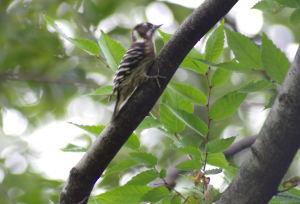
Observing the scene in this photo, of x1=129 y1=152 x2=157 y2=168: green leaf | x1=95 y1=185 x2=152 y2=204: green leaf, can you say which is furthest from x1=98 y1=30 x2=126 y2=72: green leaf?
x1=95 y1=185 x2=152 y2=204: green leaf

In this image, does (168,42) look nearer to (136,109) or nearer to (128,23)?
(136,109)

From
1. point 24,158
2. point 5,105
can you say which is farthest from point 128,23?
point 24,158

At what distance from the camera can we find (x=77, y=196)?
1.49 m

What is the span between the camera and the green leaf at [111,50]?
1766mm

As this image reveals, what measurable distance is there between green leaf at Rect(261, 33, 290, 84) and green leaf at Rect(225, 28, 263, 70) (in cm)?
10

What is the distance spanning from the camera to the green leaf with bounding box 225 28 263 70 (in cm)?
132

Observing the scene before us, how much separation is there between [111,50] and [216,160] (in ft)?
3.19

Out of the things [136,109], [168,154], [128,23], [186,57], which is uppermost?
[128,23]

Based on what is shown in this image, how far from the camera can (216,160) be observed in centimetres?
140

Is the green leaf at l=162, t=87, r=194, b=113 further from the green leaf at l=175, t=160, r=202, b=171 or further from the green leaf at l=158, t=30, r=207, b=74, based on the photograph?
the green leaf at l=175, t=160, r=202, b=171

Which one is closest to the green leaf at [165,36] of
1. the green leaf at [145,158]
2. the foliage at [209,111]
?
the foliage at [209,111]

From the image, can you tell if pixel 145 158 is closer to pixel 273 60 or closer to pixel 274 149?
pixel 274 149

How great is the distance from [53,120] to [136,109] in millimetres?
5074

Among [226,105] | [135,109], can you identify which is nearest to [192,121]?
[226,105]
